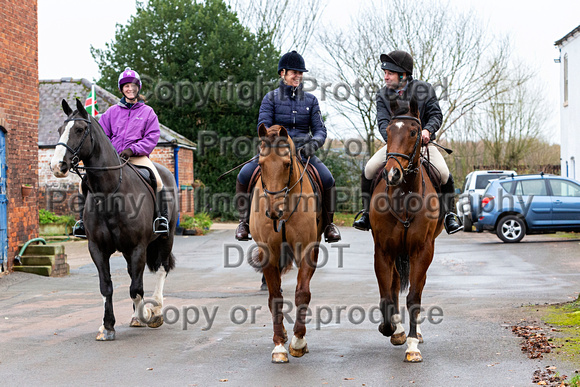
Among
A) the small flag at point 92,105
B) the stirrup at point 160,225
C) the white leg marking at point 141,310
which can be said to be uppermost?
the small flag at point 92,105

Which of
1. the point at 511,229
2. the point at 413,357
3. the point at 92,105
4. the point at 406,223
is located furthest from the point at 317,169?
the point at 511,229

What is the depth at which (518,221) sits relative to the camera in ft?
72.3

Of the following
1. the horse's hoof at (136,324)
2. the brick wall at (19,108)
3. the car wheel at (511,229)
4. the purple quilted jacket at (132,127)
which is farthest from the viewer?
the car wheel at (511,229)

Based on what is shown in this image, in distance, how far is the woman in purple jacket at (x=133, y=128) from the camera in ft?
30.2

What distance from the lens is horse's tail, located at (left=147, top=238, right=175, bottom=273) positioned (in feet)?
33.0

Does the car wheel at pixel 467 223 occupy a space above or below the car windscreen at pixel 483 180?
below

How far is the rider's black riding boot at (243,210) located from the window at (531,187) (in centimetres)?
1605

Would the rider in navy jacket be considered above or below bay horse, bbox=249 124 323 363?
above

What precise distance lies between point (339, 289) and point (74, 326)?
5.00 m

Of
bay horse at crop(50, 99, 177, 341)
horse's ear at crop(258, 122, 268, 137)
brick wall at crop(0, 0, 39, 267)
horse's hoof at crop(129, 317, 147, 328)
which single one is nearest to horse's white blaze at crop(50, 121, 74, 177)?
bay horse at crop(50, 99, 177, 341)

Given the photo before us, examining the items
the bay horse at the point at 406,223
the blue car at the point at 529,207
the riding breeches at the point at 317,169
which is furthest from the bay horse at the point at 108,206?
the blue car at the point at 529,207

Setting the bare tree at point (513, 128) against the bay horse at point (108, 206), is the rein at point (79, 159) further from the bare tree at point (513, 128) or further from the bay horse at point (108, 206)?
the bare tree at point (513, 128)

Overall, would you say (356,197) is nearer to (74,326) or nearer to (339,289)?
(339,289)

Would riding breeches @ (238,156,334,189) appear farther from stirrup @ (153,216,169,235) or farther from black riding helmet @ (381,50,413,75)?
stirrup @ (153,216,169,235)
